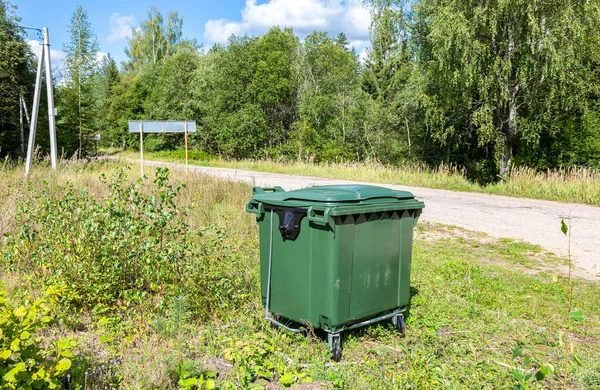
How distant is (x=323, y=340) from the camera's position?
362 cm

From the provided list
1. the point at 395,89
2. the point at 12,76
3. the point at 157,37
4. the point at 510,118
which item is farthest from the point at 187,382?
the point at 157,37

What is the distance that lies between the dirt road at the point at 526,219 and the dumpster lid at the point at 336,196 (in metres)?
3.57

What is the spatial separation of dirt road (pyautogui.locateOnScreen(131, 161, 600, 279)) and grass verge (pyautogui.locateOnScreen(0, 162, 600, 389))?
162 centimetres

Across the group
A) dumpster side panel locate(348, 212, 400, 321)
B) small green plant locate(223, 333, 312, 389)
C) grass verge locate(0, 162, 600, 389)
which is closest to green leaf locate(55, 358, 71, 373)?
grass verge locate(0, 162, 600, 389)

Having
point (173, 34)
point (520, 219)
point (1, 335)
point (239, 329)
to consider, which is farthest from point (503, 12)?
point (173, 34)

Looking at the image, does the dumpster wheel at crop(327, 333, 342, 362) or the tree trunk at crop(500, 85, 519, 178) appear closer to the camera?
the dumpster wheel at crop(327, 333, 342, 362)

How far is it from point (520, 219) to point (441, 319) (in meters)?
5.94

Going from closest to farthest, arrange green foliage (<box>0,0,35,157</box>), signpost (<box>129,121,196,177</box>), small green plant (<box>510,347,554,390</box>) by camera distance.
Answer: small green plant (<box>510,347,554,390</box>)
signpost (<box>129,121,196,177</box>)
green foliage (<box>0,0,35,157</box>)

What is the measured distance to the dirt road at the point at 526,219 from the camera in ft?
22.2

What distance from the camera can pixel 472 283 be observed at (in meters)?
5.09

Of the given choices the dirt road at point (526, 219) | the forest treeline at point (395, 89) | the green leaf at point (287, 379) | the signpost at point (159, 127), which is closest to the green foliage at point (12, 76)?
the forest treeline at point (395, 89)

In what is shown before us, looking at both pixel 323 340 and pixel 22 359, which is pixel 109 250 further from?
pixel 323 340

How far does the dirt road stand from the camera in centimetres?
676

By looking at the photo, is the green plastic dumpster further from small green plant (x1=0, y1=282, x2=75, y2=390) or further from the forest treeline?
the forest treeline
